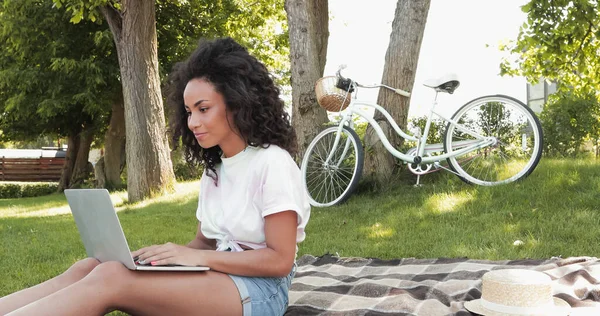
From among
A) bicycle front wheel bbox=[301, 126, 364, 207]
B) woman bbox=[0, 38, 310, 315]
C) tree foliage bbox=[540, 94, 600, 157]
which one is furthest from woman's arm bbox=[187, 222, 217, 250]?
tree foliage bbox=[540, 94, 600, 157]

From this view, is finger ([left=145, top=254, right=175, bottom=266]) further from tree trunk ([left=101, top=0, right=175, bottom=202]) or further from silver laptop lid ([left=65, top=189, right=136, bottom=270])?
tree trunk ([left=101, top=0, right=175, bottom=202])

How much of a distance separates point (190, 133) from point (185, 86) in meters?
0.24

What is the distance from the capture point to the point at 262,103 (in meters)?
2.31

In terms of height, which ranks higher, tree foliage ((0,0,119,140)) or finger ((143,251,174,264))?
tree foliage ((0,0,119,140))

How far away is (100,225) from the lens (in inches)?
80.7

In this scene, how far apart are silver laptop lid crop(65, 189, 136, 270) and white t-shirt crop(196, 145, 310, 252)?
0.43m

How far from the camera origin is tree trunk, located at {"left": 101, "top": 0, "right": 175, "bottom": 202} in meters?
9.77

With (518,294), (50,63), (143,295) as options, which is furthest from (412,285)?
(50,63)

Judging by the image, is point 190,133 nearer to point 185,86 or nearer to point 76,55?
point 185,86

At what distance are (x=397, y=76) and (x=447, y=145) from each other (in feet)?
4.20

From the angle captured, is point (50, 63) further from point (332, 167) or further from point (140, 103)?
point (332, 167)

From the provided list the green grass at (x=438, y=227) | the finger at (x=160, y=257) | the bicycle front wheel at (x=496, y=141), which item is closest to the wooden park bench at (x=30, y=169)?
the green grass at (x=438, y=227)

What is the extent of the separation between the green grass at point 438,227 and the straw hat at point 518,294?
1873 millimetres

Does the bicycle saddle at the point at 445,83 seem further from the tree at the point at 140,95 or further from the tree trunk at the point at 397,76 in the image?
the tree at the point at 140,95
